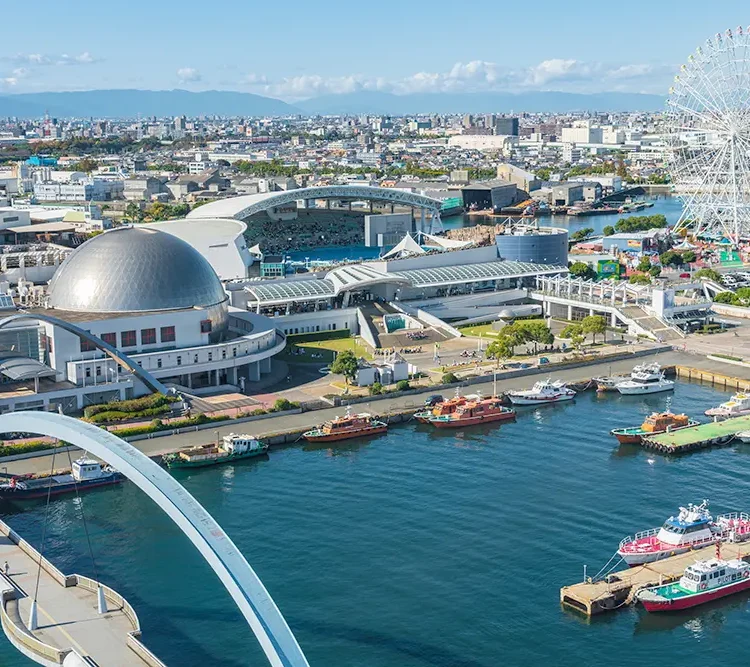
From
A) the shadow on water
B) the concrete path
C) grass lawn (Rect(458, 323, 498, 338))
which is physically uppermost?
grass lawn (Rect(458, 323, 498, 338))

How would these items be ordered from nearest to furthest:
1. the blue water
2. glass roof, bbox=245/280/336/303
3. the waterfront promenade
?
the blue water < the waterfront promenade < glass roof, bbox=245/280/336/303

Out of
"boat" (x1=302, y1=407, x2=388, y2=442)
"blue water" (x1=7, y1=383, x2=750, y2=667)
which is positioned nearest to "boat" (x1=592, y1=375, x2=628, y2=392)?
"blue water" (x1=7, y1=383, x2=750, y2=667)

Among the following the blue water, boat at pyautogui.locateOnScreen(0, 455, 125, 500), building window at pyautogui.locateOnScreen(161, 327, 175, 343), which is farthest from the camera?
building window at pyautogui.locateOnScreen(161, 327, 175, 343)

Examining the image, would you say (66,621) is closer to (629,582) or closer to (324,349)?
(629,582)

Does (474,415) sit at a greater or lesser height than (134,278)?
lesser

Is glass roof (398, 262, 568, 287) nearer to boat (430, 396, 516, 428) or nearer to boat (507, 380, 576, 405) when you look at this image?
boat (507, 380, 576, 405)

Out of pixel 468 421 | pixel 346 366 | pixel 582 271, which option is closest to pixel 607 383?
pixel 468 421

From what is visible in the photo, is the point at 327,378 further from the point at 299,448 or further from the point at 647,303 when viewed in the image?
the point at 647,303
